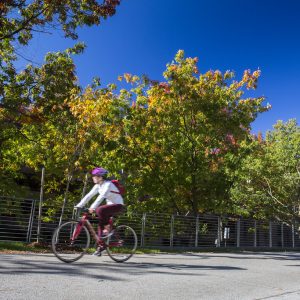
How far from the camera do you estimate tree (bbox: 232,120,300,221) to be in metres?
25.8

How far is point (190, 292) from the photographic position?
19.3 feet

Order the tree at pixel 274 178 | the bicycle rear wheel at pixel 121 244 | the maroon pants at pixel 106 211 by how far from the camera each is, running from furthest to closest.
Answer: the tree at pixel 274 178, the bicycle rear wheel at pixel 121 244, the maroon pants at pixel 106 211

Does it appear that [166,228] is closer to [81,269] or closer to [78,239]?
[78,239]

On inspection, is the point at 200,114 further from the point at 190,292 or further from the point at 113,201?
the point at 190,292

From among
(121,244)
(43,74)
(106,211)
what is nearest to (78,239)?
(106,211)

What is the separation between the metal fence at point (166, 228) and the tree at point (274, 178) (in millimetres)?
3740

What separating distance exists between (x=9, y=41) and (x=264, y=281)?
1222 centimetres

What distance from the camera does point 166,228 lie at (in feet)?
57.2

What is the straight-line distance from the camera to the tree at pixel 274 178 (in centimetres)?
2575

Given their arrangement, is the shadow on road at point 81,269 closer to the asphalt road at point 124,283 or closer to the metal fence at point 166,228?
the asphalt road at point 124,283

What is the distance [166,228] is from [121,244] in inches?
367

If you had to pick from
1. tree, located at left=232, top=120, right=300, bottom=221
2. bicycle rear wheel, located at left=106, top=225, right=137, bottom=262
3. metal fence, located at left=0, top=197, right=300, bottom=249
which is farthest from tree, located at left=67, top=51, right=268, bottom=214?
bicycle rear wheel, located at left=106, top=225, right=137, bottom=262

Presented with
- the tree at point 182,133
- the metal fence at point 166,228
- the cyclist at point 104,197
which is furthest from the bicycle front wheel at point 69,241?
the tree at point 182,133

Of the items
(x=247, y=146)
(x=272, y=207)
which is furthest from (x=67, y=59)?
(x=272, y=207)
